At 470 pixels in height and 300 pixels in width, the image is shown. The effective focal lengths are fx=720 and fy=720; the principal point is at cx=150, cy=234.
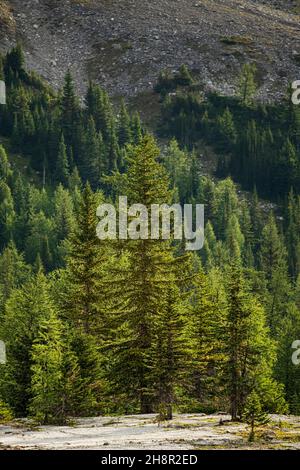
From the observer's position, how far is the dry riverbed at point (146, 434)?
27594mm

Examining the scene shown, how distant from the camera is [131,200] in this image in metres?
44.2

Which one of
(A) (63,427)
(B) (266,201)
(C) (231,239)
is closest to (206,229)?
(C) (231,239)

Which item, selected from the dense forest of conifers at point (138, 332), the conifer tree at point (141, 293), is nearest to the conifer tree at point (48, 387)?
the dense forest of conifers at point (138, 332)

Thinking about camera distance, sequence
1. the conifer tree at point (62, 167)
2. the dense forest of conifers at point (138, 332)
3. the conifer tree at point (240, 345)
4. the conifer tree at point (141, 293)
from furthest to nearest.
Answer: the conifer tree at point (62, 167) < the conifer tree at point (141, 293) < the conifer tree at point (240, 345) < the dense forest of conifers at point (138, 332)

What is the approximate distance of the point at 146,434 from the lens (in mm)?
31625

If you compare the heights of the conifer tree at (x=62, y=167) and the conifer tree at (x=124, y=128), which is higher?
the conifer tree at (x=124, y=128)

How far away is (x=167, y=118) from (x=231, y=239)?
A: 67.5 metres

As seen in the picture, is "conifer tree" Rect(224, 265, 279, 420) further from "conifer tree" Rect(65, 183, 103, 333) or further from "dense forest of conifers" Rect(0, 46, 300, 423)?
"conifer tree" Rect(65, 183, 103, 333)

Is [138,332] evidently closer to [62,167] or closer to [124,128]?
[62,167]

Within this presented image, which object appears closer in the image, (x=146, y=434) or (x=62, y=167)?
(x=146, y=434)

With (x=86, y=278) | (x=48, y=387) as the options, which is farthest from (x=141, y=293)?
(x=48, y=387)

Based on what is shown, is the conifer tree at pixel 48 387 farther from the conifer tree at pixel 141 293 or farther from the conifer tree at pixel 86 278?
the conifer tree at pixel 86 278

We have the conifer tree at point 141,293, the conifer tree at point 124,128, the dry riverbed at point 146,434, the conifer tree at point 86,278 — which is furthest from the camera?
the conifer tree at point 124,128
